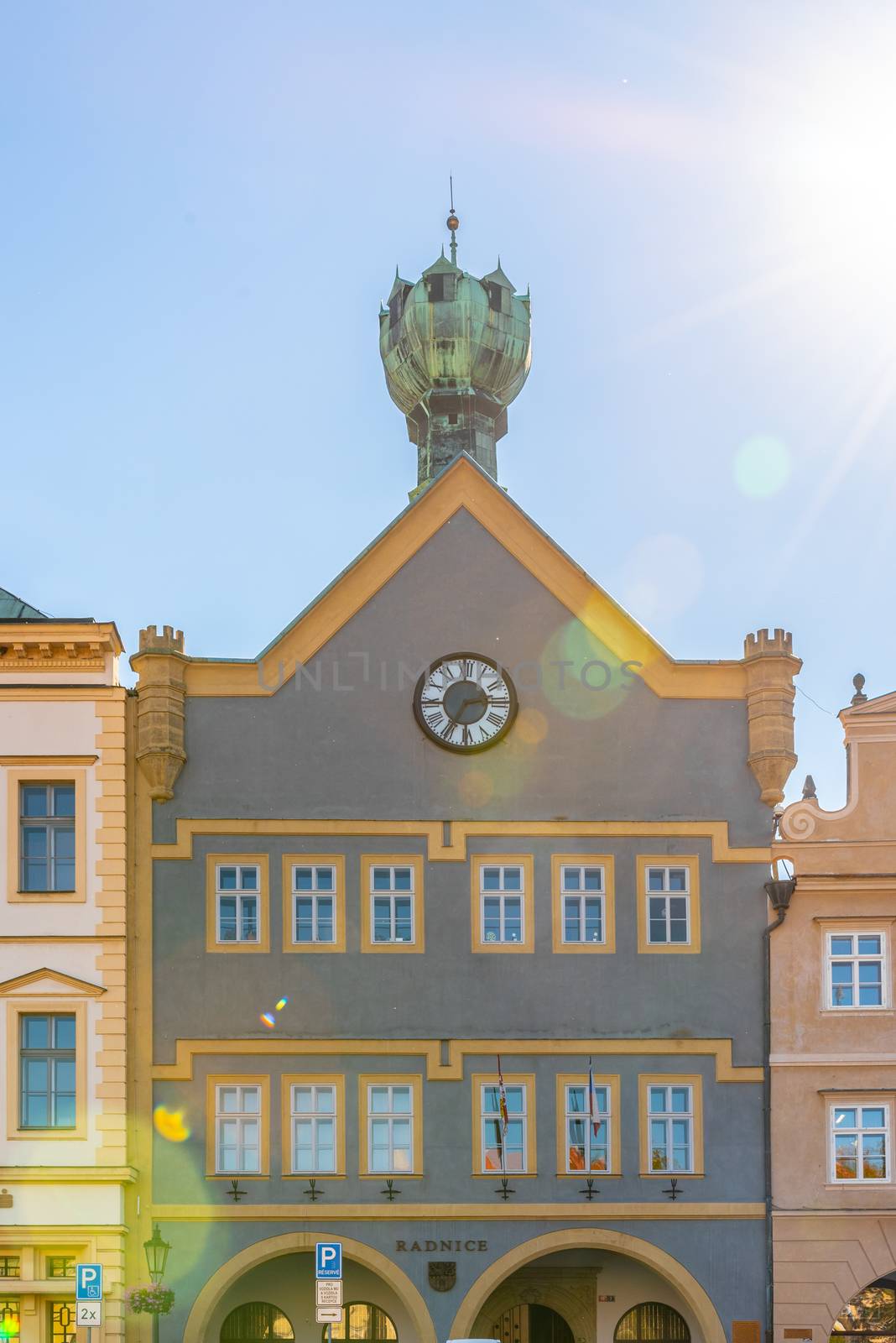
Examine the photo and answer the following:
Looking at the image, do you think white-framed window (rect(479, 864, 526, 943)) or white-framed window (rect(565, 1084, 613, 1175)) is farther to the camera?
white-framed window (rect(479, 864, 526, 943))

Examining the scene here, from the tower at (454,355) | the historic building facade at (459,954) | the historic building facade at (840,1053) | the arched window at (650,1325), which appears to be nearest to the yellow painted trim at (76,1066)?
the historic building facade at (459,954)

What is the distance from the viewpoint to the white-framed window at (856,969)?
36.3 m

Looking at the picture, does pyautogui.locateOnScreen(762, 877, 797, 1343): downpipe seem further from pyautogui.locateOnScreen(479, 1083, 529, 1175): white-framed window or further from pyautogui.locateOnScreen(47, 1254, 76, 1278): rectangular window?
pyautogui.locateOnScreen(47, 1254, 76, 1278): rectangular window

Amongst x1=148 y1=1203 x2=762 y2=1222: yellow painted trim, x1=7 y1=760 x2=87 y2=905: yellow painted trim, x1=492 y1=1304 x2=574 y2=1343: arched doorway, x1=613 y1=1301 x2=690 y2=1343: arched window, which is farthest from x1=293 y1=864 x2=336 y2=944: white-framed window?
x1=613 y1=1301 x2=690 y2=1343: arched window

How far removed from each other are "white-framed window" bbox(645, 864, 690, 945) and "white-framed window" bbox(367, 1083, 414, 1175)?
5.25 m

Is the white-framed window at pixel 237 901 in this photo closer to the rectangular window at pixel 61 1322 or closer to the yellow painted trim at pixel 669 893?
the rectangular window at pixel 61 1322

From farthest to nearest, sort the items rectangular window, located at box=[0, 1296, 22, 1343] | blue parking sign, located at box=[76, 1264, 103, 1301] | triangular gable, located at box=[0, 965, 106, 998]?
triangular gable, located at box=[0, 965, 106, 998]
rectangular window, located at box=[0, 1296, 22, 1343]
blue parking sign, located at box=[76, 1264, 103, 1301]

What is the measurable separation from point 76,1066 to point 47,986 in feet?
4.83

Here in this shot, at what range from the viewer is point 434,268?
5553cm

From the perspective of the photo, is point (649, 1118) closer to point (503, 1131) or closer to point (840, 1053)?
point (503, 1131)

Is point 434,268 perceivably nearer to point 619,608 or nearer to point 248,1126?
point 619,608

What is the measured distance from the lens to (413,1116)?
35.8 m

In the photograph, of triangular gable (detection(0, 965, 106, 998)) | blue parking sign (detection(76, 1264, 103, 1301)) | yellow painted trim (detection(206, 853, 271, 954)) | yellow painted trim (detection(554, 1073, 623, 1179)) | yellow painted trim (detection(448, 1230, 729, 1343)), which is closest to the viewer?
blue parking sign (detection(76, 1264, 103, 1301))

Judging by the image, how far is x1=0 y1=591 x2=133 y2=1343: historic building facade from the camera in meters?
34.5
